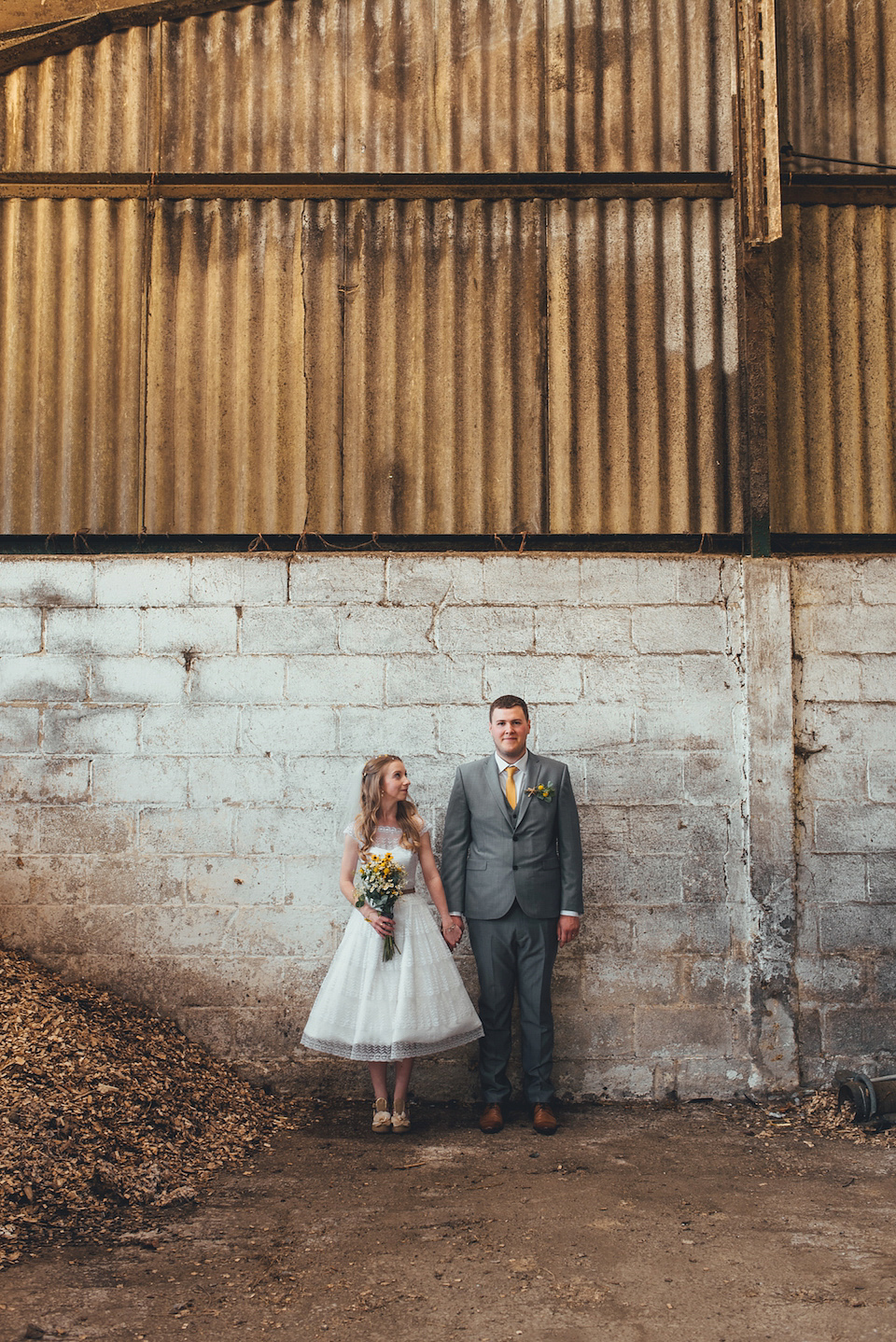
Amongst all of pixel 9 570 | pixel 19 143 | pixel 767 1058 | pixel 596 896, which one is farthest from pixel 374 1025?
pixel 19 143

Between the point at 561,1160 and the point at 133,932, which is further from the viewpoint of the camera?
the point at 133,932

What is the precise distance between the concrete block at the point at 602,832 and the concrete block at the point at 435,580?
1.18 metres

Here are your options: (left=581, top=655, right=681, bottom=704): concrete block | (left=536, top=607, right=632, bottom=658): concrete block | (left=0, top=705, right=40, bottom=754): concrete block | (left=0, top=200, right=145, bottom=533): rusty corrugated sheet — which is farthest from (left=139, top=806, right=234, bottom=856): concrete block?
(left=581, top=655, right=681, bottom=704): concrete block

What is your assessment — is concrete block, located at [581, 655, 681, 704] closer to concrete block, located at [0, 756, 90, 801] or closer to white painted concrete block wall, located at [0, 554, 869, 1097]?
white painted concrete block wall, located at [0, 554, 869, 1097]

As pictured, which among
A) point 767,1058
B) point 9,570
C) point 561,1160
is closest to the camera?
point 561,1160

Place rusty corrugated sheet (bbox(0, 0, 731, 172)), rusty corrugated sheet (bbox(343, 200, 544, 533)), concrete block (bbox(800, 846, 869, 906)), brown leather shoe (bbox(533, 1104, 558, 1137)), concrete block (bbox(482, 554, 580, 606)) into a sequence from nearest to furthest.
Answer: brown leather shoe (bbox(533, 1104, 558, 1137)) → concrete block (bbox(800, 846, 869, 906)) → concrete block (bbox(482, 554, 580, 606)) → rusty corrugated sheet (bbox(343, 200, 544, 533)) → rusty corrugated sheet (bbox(0, 0, 731, 172))

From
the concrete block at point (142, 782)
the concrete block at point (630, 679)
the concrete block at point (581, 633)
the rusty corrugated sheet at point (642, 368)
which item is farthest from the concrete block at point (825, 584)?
the concrete block at point (142, 782)

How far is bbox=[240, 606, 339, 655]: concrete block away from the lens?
15.2 feet

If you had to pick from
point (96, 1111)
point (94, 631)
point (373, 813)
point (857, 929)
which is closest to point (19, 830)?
point (94, 631)

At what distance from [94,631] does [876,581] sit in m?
3.95

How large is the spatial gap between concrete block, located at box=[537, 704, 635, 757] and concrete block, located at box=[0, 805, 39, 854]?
8.34 feet

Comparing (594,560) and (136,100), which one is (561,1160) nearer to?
(594,560)

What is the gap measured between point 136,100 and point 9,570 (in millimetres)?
2591

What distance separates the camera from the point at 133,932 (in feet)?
14.9
